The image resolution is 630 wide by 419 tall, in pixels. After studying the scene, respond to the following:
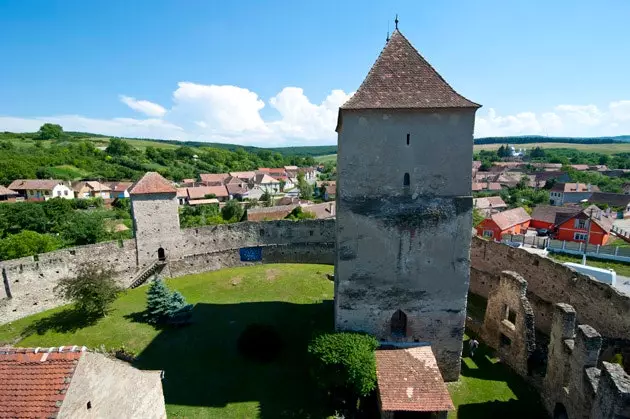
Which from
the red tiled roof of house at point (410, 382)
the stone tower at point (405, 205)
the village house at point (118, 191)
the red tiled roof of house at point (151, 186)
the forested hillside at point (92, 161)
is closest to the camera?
the red tiled roof of house at point (410, 382)

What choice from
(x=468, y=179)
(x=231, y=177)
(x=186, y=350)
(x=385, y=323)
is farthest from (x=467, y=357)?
(x=231, y=177)

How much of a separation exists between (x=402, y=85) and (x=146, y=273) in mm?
24595

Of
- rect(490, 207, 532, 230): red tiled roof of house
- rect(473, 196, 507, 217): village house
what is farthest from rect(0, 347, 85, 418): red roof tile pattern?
rect(473, 196, 507, 217): village house

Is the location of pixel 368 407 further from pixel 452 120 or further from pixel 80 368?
pixel 452 120

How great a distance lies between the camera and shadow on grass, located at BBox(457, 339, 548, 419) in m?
13.5

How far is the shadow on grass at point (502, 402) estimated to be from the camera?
44.3 ft

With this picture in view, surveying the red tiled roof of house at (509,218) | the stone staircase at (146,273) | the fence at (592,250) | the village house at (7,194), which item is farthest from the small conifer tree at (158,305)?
the village house at (7,194)

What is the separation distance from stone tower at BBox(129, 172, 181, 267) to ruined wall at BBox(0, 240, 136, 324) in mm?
1411

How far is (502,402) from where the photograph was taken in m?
14.1

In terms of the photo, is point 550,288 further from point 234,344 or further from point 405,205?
point 234,344

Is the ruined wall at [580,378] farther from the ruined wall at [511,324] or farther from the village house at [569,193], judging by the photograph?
the village house at [569,193]

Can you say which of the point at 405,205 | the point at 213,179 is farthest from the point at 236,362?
the point at 213,179

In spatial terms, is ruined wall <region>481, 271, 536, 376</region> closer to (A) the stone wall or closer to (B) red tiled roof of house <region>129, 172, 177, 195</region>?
(A) the stone wall

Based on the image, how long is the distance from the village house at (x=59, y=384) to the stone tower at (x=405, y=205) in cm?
886
